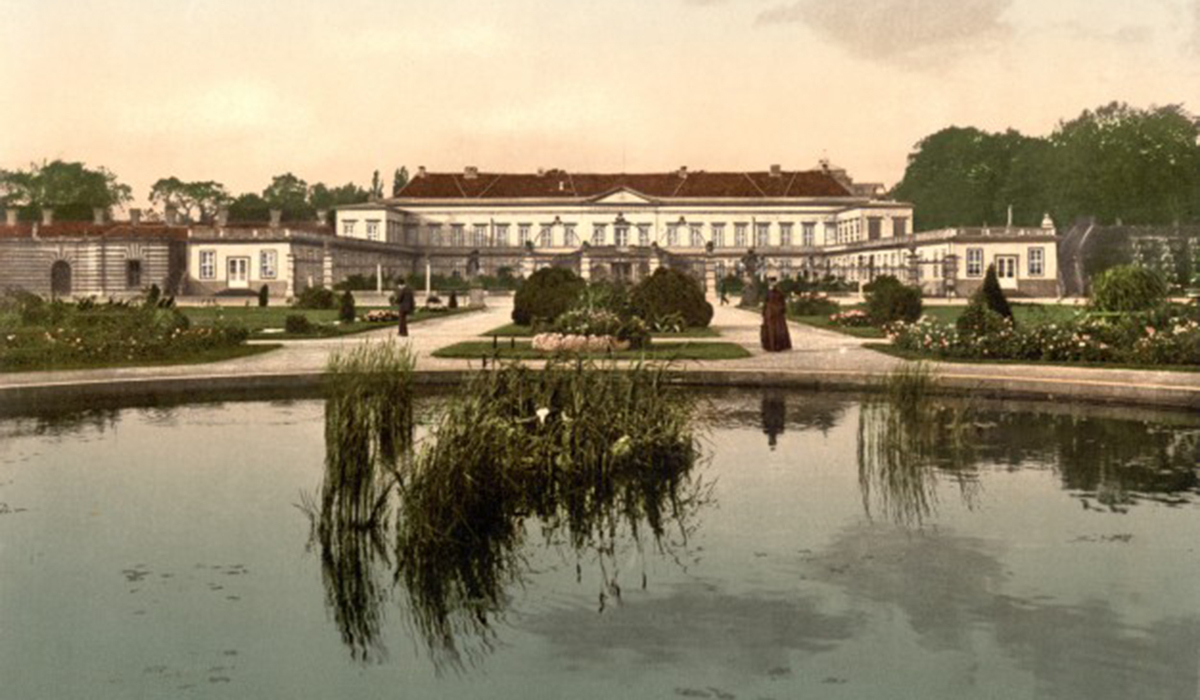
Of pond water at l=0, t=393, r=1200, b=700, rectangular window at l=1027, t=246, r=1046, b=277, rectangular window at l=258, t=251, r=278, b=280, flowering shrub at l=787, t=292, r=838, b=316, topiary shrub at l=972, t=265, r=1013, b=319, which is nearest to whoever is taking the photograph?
pond water at l=0, t=393, r=1200, b=700

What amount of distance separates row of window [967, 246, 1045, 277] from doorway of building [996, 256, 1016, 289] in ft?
2.37

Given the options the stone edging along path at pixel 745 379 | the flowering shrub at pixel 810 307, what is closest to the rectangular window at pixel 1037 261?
the flowering shrub at pixel 810 307

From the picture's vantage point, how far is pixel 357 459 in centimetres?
938

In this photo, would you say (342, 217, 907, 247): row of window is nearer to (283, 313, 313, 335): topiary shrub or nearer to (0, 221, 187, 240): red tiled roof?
(0, 221, 187, 240): red tiled roof

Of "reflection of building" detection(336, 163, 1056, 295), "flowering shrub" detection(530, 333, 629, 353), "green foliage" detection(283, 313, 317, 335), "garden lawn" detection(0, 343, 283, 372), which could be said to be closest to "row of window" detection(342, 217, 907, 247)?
"reflection of building" detection(336, 163, 1056, 295)

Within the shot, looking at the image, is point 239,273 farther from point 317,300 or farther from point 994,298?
point 994,298

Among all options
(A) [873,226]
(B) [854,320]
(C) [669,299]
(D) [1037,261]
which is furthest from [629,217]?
(C) [669,299]

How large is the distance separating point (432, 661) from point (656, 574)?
1.91 m

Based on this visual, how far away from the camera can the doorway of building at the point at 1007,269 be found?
230 ft

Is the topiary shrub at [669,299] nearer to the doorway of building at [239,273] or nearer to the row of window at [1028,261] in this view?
the row of window at [1028,261]

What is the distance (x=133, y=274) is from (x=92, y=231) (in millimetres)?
3408

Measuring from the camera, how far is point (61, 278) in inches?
2783

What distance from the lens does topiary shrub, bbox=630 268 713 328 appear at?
27.1m

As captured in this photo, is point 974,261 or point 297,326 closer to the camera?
point 297,326
